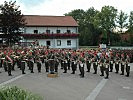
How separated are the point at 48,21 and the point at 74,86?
36.4 metres

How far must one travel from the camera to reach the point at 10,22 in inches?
1468

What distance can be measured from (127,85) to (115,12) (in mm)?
46254

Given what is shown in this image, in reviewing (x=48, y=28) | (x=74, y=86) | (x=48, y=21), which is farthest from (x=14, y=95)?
(x=48, y=21)

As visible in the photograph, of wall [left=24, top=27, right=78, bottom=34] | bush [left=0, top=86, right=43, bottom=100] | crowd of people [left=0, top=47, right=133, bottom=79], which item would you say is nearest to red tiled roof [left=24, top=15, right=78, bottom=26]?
wall [left=24, top=27, right=78, bottom=34]

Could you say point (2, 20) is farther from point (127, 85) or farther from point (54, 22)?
point (127, 85)

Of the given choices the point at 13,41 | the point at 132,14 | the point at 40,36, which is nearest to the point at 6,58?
the point at 13,41

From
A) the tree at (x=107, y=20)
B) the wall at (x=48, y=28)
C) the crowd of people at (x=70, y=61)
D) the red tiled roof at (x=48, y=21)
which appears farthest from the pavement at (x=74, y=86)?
the tree at (x=107, y=20)

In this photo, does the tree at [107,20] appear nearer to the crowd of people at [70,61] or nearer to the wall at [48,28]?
the wall at [48,28]

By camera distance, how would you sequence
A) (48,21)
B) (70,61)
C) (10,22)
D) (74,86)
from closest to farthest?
1. (74,86)
2. (70,61)
3. (10,22)
4. (48,21)

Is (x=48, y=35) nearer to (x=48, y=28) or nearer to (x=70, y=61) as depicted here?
(x=48, y=28)

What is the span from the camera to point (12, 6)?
3872 centimetres

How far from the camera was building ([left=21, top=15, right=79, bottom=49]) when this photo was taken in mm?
47875

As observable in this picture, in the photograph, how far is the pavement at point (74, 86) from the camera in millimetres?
12602

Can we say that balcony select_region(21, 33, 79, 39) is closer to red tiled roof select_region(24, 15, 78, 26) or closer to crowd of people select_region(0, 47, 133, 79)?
red tiled roof select_region(24, 15, 78, 26)
